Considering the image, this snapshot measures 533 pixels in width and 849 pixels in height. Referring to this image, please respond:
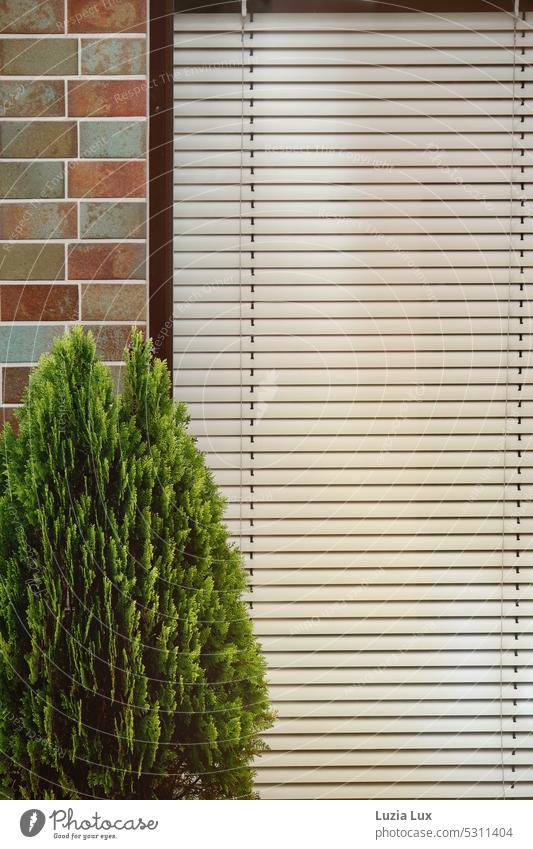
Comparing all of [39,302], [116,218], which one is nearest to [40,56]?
[116,218]

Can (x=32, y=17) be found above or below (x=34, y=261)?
above

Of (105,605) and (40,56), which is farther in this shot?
(40,56)

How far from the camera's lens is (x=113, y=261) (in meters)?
1.37

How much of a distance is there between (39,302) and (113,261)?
158 millimetres

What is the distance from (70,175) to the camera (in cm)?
136

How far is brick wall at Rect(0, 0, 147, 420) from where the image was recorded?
1355 mm

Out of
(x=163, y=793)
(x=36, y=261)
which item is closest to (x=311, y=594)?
(x=163, y=793)

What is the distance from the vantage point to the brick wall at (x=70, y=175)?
4.45ft

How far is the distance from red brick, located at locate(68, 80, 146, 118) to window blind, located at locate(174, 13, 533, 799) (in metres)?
0.10

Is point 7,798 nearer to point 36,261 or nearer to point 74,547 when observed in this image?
point 74,547
